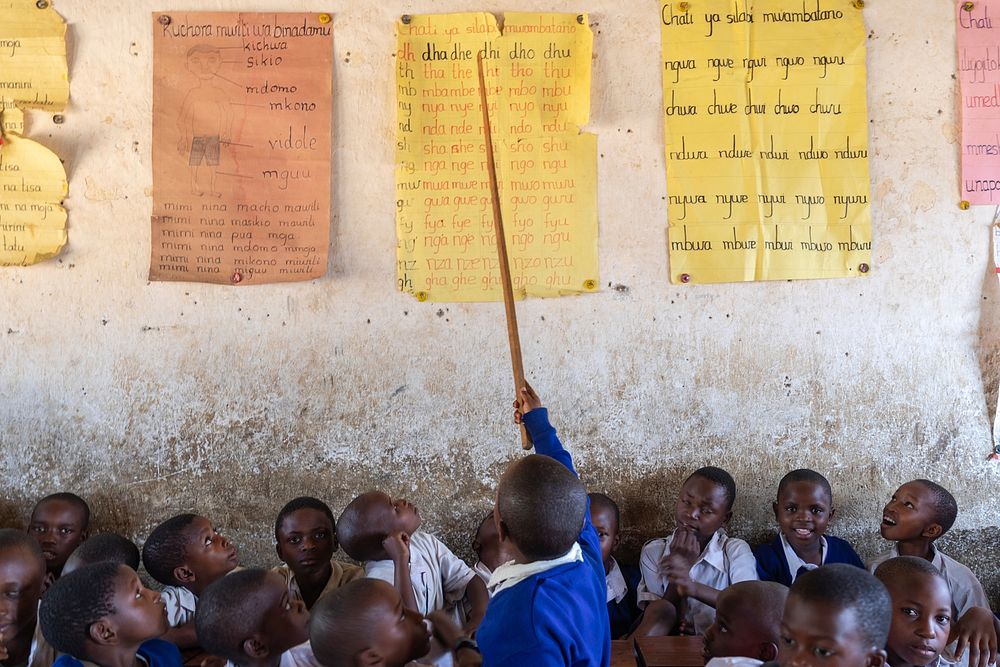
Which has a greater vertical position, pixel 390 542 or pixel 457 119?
pixel 457 119

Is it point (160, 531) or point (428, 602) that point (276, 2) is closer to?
point (160, 531)

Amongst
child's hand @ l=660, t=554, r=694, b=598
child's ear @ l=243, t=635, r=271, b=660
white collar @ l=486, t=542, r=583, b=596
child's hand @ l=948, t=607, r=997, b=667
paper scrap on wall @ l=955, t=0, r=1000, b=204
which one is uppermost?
paper scrap on wall @ l=955, t=0, r=1000, b=204

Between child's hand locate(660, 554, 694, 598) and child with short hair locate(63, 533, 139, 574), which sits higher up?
child with short hair locate(63, 533, 139, 574)

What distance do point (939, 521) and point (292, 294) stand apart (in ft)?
8.07

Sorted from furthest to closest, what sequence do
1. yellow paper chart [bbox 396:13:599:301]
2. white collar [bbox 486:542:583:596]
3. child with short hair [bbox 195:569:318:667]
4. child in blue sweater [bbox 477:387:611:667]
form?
1. yellow paper chart [bbox 396:13:599:301]
2. child with short hair [bbox 195:569:318:667]
3. white collar [bbox 486:542:583:596]
4. child in blue sweater [bbox 477:387:611:667]

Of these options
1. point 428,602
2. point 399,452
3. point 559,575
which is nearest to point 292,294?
point 399,452

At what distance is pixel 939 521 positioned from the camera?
117 inches

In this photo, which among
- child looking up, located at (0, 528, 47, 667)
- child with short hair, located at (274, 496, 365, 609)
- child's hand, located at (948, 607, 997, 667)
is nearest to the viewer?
child looking up, located at (0, 528, 47, 667)

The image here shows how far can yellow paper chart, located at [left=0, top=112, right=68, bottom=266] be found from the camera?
3172 mm

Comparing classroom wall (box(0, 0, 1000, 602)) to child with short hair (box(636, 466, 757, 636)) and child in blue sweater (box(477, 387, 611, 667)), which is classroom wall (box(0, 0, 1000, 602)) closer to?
child with short hair (box(636, 466, 757, 636))

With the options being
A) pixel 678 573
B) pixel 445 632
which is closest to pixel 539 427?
pixel 445 632

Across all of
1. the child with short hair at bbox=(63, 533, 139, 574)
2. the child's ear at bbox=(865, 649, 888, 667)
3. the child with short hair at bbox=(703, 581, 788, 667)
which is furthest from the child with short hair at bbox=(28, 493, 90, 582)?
the child's ear at bbox=(865, 649, 888, 667)

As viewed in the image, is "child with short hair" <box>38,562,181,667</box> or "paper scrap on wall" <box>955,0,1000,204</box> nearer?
"child with short hair" <box>38,562,181,667</box>

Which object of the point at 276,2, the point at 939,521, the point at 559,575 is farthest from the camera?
the point at 276,2
